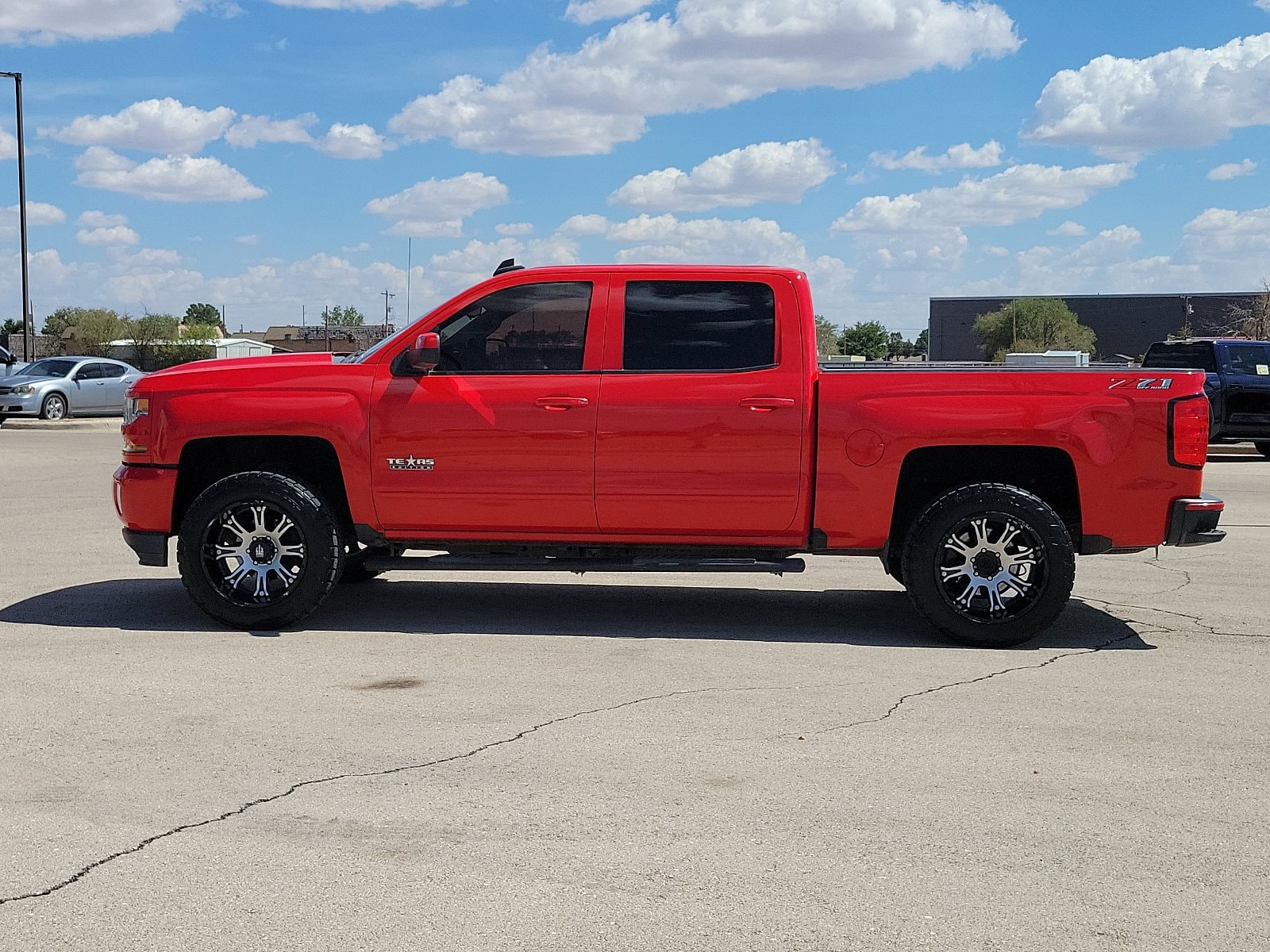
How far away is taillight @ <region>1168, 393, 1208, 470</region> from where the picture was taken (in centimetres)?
754

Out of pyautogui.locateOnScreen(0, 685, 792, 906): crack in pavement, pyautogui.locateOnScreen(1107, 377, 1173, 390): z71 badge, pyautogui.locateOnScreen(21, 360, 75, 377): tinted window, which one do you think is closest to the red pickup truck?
pyautogui.locateOnScreen(1107, 377, 1173, 390): z71 badge

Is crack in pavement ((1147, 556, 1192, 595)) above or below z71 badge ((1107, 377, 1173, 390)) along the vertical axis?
below

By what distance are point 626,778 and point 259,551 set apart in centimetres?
350

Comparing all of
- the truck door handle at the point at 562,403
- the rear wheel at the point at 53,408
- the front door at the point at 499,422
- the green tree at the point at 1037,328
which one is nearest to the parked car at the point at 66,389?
the rear wheel at the point at 53,408

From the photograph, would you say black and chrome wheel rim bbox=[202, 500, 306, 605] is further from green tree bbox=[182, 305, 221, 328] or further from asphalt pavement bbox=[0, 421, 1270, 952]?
green tree bbox=[182, 305, 221, 328]

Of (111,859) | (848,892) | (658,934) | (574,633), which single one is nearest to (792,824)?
(848,892)

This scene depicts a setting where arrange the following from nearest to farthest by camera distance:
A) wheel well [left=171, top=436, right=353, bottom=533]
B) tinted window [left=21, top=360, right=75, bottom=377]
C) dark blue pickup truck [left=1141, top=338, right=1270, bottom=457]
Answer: wheel well [left=171, top=436, right=353, bottom=533], dark blue pickup truck [left=1141, top=338, right=1270, bottom=457], tinted window [left=21, top=360, right=75, bottom=377]

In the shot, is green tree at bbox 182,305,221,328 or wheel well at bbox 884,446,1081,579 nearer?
wheel well at bbox 884,446,1081,579

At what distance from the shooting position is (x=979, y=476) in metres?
8.00

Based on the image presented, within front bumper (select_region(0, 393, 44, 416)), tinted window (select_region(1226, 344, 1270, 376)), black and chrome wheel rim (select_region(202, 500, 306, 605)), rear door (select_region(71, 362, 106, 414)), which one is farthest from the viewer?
rear door (select_region(71, 362, 106, 414))

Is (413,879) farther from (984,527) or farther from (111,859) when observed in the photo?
(984,527)

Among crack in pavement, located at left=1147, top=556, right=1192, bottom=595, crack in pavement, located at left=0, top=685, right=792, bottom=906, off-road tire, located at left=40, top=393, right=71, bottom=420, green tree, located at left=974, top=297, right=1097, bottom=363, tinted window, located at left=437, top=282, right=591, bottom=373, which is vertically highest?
green tree, located at left=974, top=297, right=1097, bottom=363

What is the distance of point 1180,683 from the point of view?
6816 millimetres

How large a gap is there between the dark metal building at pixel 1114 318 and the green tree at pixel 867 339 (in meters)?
32.0
